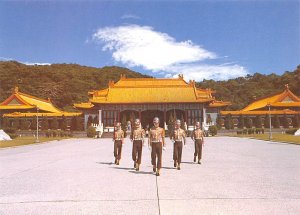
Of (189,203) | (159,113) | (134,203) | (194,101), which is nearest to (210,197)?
(189,203)

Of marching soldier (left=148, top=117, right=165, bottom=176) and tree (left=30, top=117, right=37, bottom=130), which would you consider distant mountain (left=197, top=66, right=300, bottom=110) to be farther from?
marching soldier (left=148, top=117, right=165, bottom=176)

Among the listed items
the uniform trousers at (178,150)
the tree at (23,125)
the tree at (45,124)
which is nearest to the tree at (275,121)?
the tree at (45,124)

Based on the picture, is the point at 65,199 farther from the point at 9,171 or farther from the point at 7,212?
the point at 9,171

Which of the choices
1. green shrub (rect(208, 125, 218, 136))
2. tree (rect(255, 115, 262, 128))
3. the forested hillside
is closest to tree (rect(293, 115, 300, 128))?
tree (rect(255, 115, 262, 128))

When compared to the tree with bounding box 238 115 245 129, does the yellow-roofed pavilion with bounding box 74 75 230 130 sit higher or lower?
higher

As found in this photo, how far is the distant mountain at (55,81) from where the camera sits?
88125 mm

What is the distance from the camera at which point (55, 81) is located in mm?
97875

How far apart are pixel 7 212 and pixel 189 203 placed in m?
3.02

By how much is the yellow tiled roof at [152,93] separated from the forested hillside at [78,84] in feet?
86.1

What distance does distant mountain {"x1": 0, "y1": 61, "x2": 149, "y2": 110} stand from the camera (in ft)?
289

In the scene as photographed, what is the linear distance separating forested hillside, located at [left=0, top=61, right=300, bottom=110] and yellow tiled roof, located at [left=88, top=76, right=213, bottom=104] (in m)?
26.2

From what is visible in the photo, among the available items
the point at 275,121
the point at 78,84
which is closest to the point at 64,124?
the point at 275,121

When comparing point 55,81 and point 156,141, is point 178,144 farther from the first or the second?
point 55,81

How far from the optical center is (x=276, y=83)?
89.2 meters
